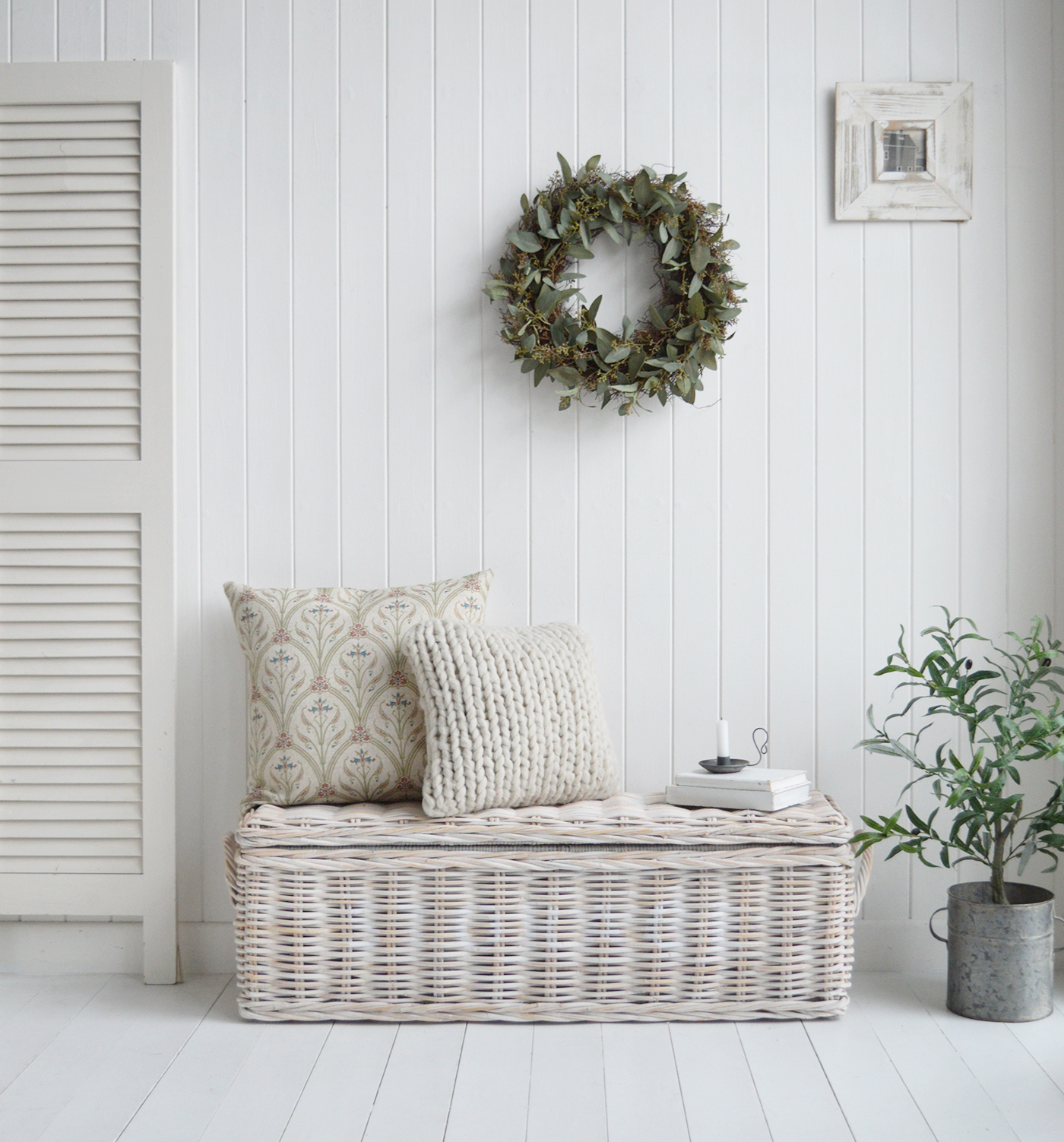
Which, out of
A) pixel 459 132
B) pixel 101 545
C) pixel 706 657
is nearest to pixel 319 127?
pixel 459 132

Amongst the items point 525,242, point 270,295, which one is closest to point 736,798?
point 525,242

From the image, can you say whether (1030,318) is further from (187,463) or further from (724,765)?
(187,463)

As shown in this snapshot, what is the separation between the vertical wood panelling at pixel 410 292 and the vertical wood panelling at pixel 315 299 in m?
0.12

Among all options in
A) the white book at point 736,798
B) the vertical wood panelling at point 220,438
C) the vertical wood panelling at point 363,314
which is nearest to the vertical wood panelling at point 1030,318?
the white book at point 736,798

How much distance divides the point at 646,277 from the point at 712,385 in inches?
11.0

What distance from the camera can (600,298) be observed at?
2246 millimetres

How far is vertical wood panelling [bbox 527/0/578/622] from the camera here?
89.7 inches

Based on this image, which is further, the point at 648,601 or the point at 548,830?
the point at 648,601

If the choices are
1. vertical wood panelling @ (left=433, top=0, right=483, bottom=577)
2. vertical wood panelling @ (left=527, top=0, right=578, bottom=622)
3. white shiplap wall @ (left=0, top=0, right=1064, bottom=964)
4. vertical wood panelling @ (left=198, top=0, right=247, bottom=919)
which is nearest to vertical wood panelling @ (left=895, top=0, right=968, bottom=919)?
white shiplap wall @ (left=0, top=0, right=1064, bottom=964)

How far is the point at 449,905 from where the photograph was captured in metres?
1.96

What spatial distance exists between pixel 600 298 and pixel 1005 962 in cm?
155

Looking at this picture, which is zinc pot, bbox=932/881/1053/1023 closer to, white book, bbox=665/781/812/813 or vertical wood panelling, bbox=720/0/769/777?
white book, bbox=665/781/812/813

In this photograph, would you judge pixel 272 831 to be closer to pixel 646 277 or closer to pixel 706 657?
pixel 706 657

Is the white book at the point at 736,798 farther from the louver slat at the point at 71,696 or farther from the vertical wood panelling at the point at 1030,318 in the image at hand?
the louver slat at the point at 71,696
